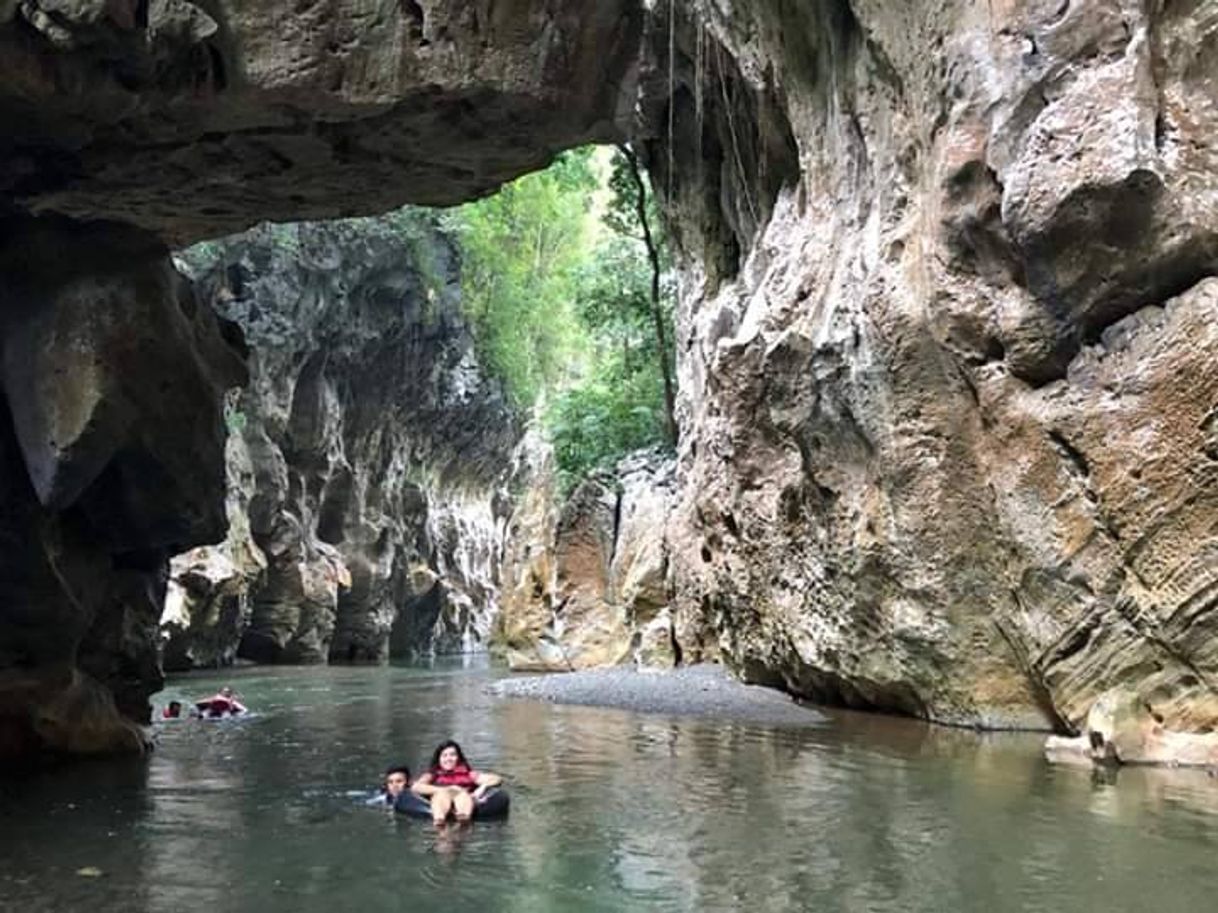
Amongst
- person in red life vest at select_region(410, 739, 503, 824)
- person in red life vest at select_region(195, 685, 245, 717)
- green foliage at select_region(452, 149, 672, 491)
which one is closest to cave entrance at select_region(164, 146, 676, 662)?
green foliage at select_region(452, 149, 672, 491)

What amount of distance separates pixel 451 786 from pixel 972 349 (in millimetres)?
6646

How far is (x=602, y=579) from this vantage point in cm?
2970

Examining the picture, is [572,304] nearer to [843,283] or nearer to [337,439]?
[337,439]

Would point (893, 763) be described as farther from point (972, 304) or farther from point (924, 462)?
point (972, 304)

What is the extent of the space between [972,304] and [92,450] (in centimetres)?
846

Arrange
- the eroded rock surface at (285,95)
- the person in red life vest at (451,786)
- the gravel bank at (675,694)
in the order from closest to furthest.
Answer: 1. the person in red life vest at (451,786)
2. the eroded rock surface at (285,95)
3. the gravel bank at (675,694)

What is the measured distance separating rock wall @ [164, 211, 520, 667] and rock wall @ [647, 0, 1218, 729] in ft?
57.4

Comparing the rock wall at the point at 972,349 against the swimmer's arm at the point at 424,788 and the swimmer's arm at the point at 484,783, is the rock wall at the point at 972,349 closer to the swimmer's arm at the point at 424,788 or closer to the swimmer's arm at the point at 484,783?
the swimmer's arm at the point at 484,783

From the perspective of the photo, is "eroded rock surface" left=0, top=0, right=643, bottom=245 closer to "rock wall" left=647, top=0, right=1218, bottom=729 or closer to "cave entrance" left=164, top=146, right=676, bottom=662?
"rock wall" left=647, top=0, right=1218, bottom=729

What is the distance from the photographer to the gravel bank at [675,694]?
52.2 ft

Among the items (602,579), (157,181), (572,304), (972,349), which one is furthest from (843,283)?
(572,304)

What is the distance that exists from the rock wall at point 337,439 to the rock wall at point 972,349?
17498 mm

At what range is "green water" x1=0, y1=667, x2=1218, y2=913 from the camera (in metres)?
6.53

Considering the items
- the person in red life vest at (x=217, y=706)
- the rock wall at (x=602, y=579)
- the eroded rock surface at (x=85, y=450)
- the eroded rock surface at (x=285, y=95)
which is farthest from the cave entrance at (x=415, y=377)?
the eroded rock surface at (x=85, y=450)
